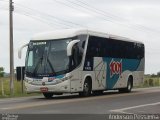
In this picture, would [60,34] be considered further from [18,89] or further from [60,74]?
[18,89]

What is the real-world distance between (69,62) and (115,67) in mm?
6376

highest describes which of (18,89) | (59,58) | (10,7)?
(10,7)

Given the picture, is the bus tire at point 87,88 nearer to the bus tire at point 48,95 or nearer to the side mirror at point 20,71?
the bus tire at point 48,95

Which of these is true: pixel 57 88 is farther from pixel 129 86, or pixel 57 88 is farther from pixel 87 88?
pixel 129 86

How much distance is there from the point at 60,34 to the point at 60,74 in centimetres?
213

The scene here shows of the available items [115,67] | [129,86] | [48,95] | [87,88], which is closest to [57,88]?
[48,95]

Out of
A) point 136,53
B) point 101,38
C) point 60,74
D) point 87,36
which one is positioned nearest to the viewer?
point 60,74

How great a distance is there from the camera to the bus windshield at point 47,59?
87.0 feet

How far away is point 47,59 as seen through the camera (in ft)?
87.7

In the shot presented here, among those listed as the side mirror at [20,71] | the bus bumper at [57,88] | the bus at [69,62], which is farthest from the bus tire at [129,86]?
the bus bumper at [57,88]

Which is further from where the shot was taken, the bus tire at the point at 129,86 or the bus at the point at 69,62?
the bus tire at the point at 129,86

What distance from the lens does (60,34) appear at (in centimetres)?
2722

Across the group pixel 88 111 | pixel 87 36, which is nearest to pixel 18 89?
pixel 87 36

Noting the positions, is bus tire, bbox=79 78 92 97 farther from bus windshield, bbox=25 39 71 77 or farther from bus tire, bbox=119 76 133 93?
bus tire, bbox=119 76 133 93
